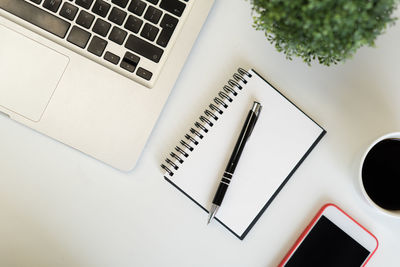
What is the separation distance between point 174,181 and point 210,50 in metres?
0.23

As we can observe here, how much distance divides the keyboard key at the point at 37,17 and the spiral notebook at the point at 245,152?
26 centimetres

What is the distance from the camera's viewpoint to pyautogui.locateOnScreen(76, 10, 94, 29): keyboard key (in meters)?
0.53

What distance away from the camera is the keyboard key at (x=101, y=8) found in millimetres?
531

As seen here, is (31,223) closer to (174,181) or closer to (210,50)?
(174,181)

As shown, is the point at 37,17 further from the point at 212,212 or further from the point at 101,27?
the point at 212,212

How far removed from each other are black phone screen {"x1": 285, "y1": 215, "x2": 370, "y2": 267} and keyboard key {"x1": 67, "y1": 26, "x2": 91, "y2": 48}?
47cm

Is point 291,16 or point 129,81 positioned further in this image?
point 129,81

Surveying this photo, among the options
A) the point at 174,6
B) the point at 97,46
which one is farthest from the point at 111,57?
the point at 174,6

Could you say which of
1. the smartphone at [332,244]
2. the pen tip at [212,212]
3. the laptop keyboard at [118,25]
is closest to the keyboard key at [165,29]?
the laptop keyboard at [118,25]

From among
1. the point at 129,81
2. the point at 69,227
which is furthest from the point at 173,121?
the point at 69,227

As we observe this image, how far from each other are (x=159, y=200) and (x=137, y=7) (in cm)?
31

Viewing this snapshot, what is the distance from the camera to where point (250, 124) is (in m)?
0.54

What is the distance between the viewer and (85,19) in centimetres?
53

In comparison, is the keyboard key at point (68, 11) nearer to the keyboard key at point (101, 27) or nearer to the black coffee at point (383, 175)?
the keyboard key at point (101, 27)
